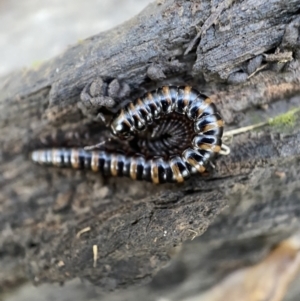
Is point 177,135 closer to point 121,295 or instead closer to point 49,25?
point 121,295

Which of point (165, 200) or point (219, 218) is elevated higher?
point (165, 200)

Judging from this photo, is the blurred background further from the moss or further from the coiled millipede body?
the moss

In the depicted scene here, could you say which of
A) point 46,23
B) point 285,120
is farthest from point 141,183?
point 46,23

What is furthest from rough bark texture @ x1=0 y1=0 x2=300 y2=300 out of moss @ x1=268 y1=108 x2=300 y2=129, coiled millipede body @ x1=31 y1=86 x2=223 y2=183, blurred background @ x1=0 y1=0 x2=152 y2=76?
blurred background @ x1=0 y1=0 x2=152 y2=76

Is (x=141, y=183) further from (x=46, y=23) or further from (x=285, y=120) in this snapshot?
(x=46, y=23)

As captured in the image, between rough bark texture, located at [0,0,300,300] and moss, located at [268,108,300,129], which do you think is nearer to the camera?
rough bark texture, located at [0,0,300,300]

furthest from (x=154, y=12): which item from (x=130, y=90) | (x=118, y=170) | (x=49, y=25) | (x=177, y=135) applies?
(x=49, y=25)
